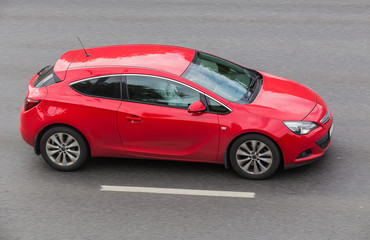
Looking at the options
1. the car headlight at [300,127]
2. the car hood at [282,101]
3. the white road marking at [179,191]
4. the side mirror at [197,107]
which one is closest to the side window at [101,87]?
the side mirror at [197,107]

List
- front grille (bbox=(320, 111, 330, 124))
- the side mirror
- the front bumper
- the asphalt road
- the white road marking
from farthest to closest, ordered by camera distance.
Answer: front grille (bbox=(320, 111, 330, 124))
the front bumper
the side mirror
the white road marking
the asphalt road

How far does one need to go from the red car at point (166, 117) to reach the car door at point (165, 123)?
1 cm

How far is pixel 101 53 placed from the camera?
31.0 feet

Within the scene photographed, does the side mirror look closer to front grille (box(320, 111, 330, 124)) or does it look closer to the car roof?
the car roof

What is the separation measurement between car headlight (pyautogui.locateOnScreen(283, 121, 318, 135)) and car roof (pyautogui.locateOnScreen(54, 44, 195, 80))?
165 cm

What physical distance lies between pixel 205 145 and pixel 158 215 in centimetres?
127

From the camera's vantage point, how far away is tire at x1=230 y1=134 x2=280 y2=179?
27.8 feet

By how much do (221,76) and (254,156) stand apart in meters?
1.35

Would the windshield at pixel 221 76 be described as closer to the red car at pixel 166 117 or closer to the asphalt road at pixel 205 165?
the red car at pixel 166 117

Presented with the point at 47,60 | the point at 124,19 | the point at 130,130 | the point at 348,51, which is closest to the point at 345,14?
the point at 348,51

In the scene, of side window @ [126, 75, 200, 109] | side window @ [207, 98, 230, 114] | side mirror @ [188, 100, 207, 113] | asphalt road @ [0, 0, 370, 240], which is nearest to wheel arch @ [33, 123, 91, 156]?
asphalt road @ [0, 0, 370, 240]

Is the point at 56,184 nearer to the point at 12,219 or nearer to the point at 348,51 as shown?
the point at 12,219

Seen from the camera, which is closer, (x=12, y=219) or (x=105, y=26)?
(x=12, y=219)

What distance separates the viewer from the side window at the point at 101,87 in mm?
8773
